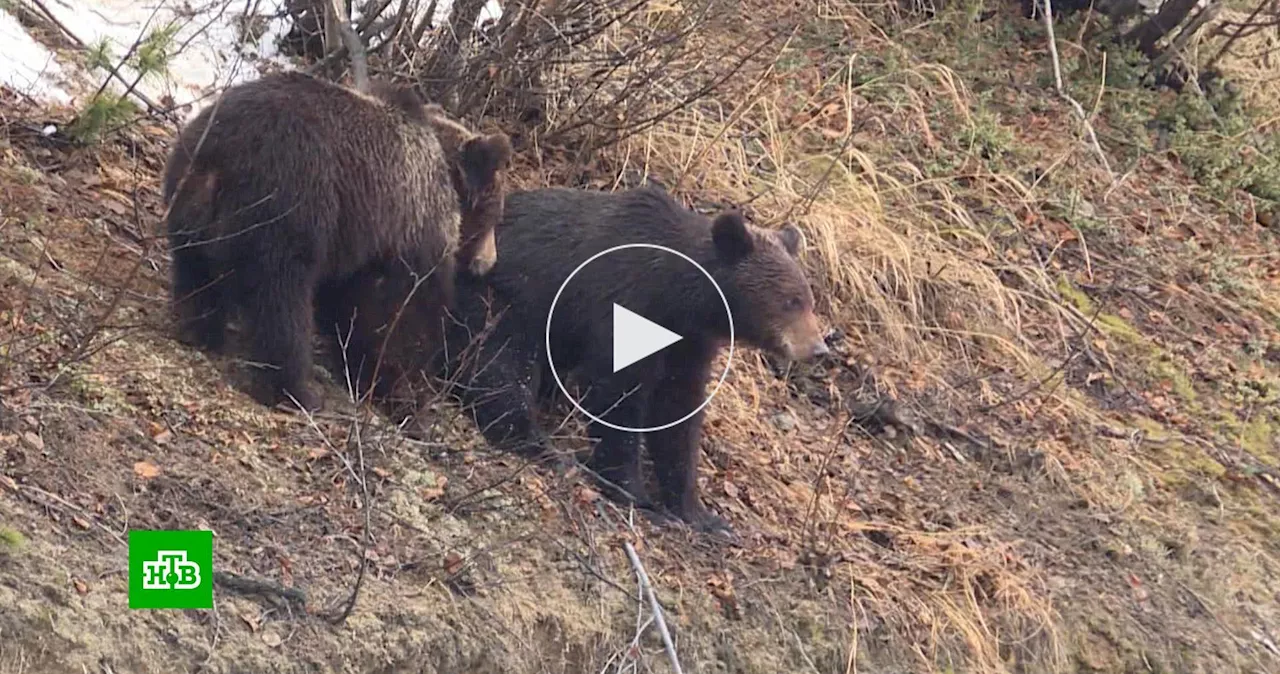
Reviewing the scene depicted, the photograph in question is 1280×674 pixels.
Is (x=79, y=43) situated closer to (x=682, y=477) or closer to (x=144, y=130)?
(x=144, y=130)

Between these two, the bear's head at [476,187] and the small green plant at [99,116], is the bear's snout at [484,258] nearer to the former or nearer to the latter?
the bear's head at [476,187]

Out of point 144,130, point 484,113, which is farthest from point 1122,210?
point 144,130

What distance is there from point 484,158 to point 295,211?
117 centimetres

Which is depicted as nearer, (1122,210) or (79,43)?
(79,43)

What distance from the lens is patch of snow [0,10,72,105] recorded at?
757cm

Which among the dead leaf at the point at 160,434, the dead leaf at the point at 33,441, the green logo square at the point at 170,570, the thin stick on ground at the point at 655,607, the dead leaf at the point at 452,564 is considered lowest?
the thin stick on ground at the point at 655,607

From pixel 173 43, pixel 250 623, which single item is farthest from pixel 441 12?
pixel 250 623

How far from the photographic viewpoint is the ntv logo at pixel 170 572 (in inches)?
185

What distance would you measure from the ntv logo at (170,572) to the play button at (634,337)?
2.23 metres

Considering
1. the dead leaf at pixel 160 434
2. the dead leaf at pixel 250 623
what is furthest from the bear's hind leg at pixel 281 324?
the dead leaf at pixel 250 623

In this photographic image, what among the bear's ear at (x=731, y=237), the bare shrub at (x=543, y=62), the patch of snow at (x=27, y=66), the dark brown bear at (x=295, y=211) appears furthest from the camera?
the bare shrub at (x=543, y=62)

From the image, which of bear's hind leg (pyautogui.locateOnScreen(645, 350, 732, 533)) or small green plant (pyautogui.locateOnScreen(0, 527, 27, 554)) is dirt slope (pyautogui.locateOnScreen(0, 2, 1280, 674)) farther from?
bear's hind leg (pyautogui.locateOnScreen(645, 350, 732, 533))

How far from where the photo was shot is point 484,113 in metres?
8.62

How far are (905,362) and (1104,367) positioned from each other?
4.91 ft
